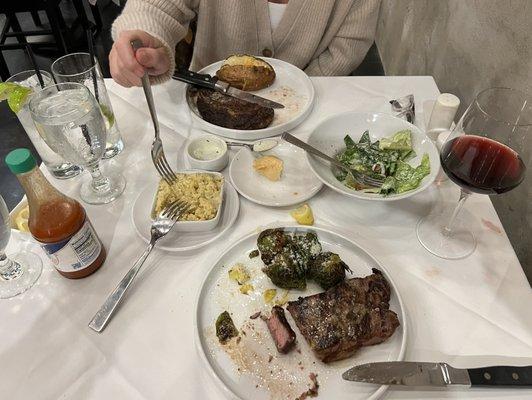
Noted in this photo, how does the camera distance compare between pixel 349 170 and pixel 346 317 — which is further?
pixel 349 170

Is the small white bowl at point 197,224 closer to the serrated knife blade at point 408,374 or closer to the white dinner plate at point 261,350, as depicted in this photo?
the white dinner plate at point 261,350

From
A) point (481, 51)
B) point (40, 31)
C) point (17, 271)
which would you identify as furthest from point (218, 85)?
point (40, 31)

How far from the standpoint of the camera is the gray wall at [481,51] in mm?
1402

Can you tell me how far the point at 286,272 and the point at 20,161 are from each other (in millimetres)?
583

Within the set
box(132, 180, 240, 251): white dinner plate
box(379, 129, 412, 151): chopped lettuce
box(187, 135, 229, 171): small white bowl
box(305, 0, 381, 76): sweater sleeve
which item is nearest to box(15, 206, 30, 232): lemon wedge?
box(132, 180, 240, 251): white dinner plate

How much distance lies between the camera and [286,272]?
93 cm

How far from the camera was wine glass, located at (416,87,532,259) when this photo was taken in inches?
34.2

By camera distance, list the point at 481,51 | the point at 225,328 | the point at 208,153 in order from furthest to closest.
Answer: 1. the point at 481,51
2. the point at 208,153
3. the point at 225,328

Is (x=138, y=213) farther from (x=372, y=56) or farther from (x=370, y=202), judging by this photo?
(x=372, y=56)

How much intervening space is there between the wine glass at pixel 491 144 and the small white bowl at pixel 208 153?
61 cm

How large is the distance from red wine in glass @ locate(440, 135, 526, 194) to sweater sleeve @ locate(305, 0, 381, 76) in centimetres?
108

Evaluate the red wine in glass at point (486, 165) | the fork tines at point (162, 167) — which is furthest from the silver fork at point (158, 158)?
the red wine in glass at point (486, 165)

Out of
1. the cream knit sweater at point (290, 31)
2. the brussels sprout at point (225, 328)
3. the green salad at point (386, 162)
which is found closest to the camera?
the brussels sprout at point (225, 328)

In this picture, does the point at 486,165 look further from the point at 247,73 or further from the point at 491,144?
the point at 247,73
